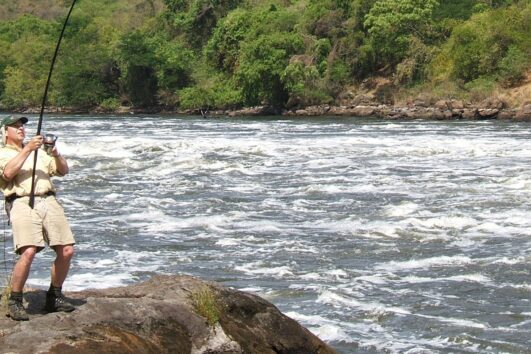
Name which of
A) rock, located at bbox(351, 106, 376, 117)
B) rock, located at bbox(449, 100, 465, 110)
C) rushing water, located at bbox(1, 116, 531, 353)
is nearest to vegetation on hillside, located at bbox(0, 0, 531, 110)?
rock, located at bbox(449, 100, 465, 110)

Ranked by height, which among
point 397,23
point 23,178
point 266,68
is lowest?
point 266,68

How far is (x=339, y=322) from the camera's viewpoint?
905 cm

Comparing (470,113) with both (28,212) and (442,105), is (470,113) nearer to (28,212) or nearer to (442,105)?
→ (442,105)

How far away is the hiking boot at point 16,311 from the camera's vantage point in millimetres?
5555

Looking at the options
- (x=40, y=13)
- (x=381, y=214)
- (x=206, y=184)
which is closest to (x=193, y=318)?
(x=381, y=214)

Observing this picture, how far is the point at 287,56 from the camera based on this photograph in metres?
56.0

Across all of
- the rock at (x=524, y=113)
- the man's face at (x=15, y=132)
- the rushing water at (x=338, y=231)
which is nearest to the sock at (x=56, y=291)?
the man's face at (x=15, y=132)

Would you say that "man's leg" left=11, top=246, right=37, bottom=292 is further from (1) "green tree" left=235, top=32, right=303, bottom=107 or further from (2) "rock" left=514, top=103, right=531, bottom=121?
(1) "green tree" left=235, top=32, right=303, bottom=107

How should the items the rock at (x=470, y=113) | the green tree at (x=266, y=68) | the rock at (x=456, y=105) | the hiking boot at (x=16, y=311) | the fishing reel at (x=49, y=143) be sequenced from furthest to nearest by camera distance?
the green tree at (x=266, y=68), the rock at (x=456, y=105), the rock at (x=470, y=113), the fishing reel at (x=49, y=143), the hiking boot at (x=16, y=311)

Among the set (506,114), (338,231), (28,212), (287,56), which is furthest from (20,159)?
(287,56)

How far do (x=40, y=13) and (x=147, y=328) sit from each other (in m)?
114

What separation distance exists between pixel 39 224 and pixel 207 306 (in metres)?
1.37

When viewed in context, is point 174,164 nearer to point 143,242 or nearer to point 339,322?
point 143,242

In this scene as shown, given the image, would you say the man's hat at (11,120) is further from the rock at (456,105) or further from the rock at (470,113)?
the rock at (456,105)
